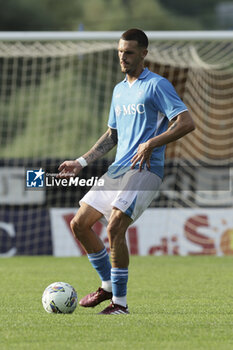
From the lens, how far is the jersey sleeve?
5820 millimetres

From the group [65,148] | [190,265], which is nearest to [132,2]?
[65,148]

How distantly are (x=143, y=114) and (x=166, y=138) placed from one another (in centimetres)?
34

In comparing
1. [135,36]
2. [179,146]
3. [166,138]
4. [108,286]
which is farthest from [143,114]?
[179,146]

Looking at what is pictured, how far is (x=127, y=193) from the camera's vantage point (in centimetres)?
584

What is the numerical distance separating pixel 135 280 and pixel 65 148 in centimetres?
2024

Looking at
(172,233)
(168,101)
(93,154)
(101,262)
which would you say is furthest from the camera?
(172,233)

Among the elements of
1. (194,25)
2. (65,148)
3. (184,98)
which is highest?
(194,25)

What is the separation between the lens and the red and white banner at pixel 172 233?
12758mm

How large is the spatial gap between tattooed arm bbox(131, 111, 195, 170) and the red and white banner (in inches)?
276

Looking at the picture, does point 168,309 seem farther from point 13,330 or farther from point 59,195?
point 59,195

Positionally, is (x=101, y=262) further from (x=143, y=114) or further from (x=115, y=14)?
(x=115, y=14)

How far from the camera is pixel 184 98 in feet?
48.6

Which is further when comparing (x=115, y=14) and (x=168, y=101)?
(x=115, y=14)

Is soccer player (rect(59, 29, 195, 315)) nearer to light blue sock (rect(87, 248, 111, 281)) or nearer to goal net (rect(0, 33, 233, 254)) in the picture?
light blue sock (rect(87, 248, 111, 281))
